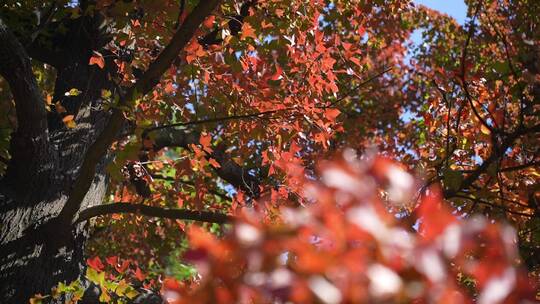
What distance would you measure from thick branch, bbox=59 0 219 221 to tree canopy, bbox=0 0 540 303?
0.01m

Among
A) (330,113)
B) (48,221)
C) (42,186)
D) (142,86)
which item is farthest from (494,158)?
(42,186)

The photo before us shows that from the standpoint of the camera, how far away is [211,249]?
37.7 inches

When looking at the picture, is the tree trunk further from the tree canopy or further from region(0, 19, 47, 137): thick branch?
region(0, 19, 47, 137): thick branch

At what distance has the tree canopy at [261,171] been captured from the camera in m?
0.91

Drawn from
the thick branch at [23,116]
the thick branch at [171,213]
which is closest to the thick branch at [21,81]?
the thick branch at [23,116]

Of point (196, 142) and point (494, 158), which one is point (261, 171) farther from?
point (494, 158)

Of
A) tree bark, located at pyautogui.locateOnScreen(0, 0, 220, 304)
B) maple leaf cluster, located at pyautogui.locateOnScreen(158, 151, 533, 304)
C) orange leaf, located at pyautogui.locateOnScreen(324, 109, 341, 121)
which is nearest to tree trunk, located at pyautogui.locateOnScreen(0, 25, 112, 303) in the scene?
tree bark, located at pyautogui.locateOnScreen(0, 0, 220, 304)

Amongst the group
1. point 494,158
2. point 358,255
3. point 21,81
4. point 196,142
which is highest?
point 196,142

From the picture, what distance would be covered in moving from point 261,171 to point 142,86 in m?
3.10

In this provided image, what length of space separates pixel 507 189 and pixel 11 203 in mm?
3310

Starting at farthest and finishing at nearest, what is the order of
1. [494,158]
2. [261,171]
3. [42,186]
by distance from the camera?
[261,171] < [42,186] < [494,158]

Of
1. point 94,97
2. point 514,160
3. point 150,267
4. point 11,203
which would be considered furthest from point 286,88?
point 150,267

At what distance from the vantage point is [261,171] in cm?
596

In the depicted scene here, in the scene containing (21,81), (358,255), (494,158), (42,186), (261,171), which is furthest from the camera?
(261,171)
